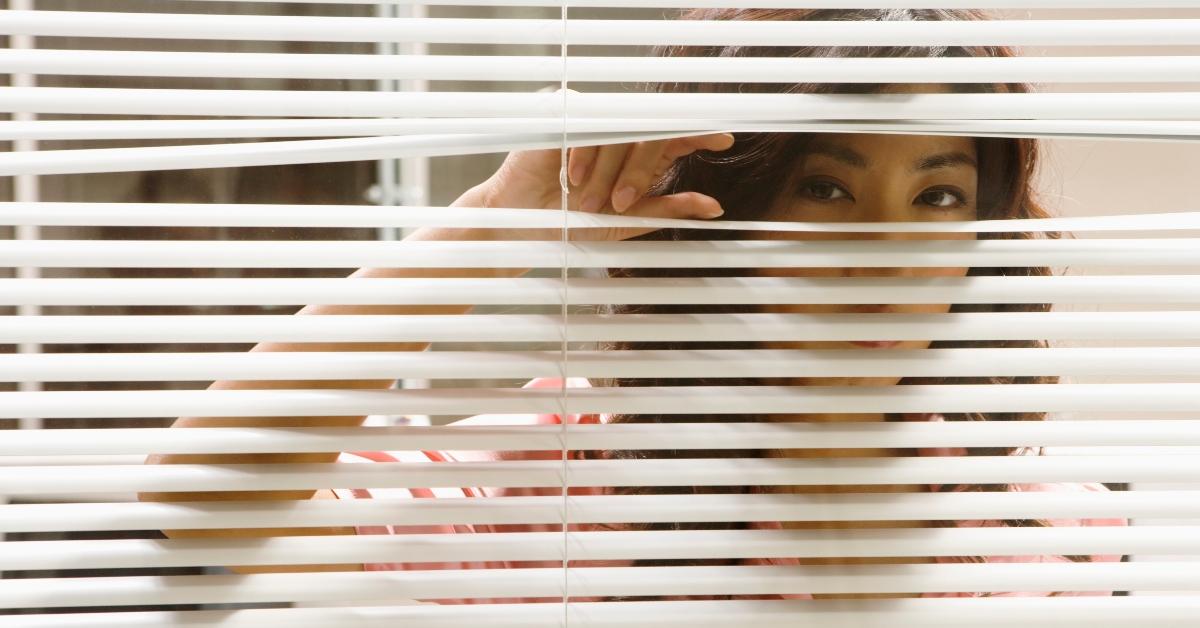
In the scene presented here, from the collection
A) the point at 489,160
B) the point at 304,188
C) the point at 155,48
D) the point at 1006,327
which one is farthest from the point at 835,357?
the point at 489,160

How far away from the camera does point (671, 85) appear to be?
771 mm

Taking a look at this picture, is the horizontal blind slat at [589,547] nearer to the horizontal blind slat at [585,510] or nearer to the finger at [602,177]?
the horizontal blind slat at [585,510]

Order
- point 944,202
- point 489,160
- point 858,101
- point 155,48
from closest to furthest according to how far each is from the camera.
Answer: point 858,101, point 944,202, point 155,48, point 489,160

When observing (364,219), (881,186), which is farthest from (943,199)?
(364,219)

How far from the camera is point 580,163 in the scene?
1.81ft

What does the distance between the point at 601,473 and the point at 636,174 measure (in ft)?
Answer: 0.62

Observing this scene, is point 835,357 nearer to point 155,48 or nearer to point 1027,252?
point 1027,252

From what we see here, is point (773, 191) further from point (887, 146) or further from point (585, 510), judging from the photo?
point (585, 510)

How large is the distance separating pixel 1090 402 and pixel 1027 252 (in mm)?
107

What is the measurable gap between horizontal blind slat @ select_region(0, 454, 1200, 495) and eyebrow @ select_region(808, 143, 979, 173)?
24 centimetres

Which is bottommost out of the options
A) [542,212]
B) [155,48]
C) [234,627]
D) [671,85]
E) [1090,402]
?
[234,627]

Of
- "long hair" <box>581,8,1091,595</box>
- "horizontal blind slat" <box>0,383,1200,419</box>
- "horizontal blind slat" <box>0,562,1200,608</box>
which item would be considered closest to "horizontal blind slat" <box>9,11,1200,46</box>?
"long hair" <box>581,8,1091,595</box>

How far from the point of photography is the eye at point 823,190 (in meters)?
0.71

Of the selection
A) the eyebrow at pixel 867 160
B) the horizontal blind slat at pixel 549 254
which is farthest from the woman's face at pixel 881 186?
the horizontal blind slat at pixel 549 254
